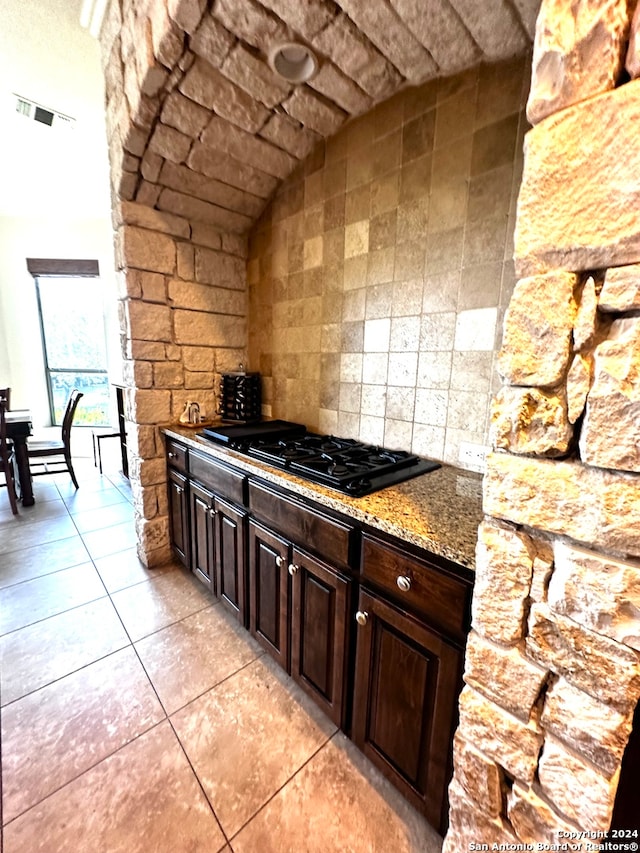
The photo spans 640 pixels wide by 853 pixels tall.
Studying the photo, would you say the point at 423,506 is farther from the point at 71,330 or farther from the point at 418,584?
the point at 71,330

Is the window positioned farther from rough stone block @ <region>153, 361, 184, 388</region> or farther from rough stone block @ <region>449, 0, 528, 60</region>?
rough stone block @ <region>449, 0, 528, 60</region>

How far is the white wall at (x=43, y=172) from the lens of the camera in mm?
1856

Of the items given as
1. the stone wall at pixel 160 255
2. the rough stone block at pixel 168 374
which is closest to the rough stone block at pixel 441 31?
the stone wall at pixel 160 255

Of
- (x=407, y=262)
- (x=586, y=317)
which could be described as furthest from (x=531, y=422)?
(x=407, y=262)

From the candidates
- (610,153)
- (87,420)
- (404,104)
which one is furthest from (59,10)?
(87,420)

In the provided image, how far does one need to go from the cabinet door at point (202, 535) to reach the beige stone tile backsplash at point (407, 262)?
0.72m

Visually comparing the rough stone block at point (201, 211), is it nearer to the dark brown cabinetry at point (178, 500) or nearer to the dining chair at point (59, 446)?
the dark brown cabinetry at point (178, 500)

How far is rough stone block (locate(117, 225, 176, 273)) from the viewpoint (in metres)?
1.94

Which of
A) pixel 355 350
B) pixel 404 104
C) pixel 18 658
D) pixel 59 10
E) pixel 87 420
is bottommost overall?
pixel 18 658

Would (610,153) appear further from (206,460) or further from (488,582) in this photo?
(206,460)

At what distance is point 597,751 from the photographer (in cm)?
Answer: 64

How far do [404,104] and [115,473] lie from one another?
14.7 feet

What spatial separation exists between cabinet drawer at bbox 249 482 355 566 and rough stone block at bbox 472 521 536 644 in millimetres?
428

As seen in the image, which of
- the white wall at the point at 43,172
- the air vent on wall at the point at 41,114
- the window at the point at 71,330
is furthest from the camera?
the window at the point at 71,330
